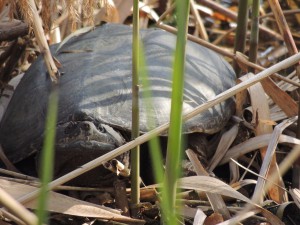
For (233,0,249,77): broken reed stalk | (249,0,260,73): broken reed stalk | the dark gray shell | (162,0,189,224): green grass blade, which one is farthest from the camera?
(233,0,249,77): broken reed stalk

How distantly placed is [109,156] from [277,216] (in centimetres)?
58

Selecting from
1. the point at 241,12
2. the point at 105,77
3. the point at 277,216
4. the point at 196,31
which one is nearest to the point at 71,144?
the point at 105,77

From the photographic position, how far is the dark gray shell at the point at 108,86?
204 cm

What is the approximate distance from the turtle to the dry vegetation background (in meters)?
0.07

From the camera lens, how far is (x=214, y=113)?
2.26m

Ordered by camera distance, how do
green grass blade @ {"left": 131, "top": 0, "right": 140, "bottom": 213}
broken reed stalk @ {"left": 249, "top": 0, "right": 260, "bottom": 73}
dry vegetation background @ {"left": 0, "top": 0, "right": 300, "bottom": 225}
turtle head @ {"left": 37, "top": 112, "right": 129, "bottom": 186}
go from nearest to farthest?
green grass blade @ {"left": 131, "top": 0, "right": 140, "bottom": 213}
dry vegetation background @ {"left": 0, "top": 0, "right": 300, "bottom": 225}
turtle head @ {"left": 37, "top": 112, "right": 129, "bottom": 186}
broken reed stalk @ {"left": 249, "top": 0, "right": 260, "bottom": 73}

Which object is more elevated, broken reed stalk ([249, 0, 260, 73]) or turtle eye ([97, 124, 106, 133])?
broken reed stalk ([249, 0, 260, 73])

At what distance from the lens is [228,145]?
7.43 ft

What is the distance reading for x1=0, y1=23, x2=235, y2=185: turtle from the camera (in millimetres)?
1969

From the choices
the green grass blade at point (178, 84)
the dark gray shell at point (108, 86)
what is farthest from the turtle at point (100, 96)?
the green grass blade at point (178, 84)

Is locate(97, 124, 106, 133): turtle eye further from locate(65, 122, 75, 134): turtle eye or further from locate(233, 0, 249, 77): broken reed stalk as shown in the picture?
locate(233, 0, 249, 77): broken reed stalk

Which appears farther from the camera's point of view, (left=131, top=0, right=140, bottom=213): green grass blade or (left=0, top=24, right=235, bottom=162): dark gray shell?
(left=0, top=24, right=235, bottom=162): dark gray shell

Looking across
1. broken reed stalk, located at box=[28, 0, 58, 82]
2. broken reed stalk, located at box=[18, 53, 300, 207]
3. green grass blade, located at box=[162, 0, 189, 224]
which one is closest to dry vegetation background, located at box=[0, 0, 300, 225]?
broken reed stalk, located at box=[28, 0, 58, 82]

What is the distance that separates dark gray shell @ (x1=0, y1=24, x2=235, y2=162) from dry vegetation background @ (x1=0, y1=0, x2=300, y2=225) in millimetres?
73
